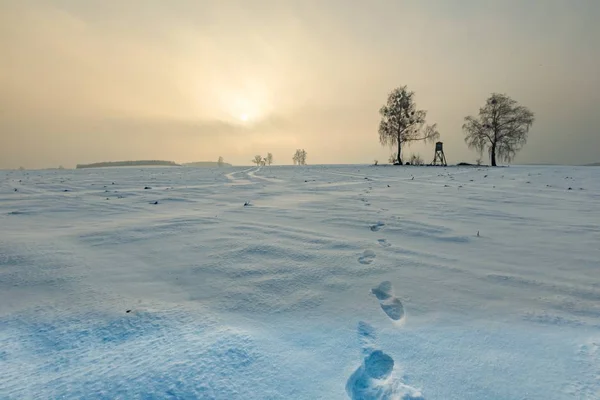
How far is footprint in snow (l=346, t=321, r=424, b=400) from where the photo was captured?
1.02 meters

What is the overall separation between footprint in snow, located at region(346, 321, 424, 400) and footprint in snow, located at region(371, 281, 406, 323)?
29 cm

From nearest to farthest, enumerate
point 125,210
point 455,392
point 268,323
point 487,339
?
point 455,392
point 487,339
point 268,323
point 125,210

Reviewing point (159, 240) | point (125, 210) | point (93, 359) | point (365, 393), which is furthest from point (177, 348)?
point (125, 210)

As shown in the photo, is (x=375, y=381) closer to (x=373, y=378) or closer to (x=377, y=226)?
(x=373, y=378)

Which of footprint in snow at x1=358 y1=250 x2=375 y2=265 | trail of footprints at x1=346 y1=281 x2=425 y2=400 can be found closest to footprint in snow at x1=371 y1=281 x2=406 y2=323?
trail of footprints at x1=346 y1=281 x2=425 y2=400

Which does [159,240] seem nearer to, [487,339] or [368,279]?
[368,279]

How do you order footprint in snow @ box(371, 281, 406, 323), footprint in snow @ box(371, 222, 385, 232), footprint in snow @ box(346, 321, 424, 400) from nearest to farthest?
1. footprint in snow @ box(346, 321, 424, 400)
2. footprint in snow @ box(371, 281, 406, 323)
3. footprint in snow @ box(371, 222, 385, 232)

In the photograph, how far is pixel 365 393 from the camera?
1.04 meters

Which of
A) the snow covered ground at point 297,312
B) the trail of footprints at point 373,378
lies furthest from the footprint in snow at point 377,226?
the trail of footprints at point 373,378

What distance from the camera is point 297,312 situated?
151cm

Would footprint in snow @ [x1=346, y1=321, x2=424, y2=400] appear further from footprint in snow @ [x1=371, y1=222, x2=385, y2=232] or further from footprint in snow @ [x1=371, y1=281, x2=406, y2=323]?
footprint in snow @ [x1=371, y1=222, x2=385, y2=232]

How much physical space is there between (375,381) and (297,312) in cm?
53

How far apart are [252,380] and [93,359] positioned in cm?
65

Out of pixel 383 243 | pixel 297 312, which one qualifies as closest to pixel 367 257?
pixel 383 243
